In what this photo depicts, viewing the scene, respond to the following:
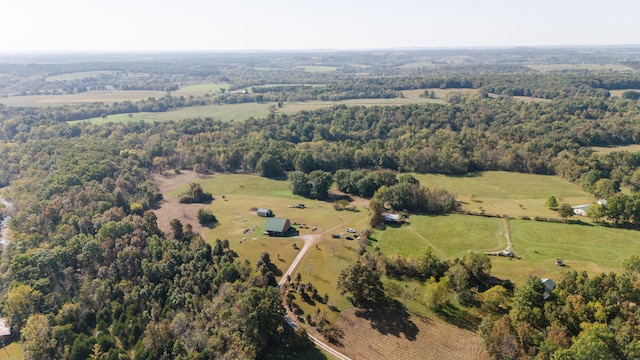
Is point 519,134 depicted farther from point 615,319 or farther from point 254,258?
point 254,258

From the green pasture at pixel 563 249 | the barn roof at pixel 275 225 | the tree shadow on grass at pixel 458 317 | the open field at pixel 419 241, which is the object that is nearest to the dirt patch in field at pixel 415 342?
the open field at pixel 419 241

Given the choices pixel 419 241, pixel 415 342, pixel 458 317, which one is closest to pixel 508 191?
pixel 419 241

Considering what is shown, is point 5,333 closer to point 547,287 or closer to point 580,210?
point 547,287

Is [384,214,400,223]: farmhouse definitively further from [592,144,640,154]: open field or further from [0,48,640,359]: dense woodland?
[592,144,640,154]: open field

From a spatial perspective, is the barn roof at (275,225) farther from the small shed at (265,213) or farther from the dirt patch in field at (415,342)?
the dirt patch in field at (415,342)

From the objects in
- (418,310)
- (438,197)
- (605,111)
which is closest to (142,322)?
(418,310)
